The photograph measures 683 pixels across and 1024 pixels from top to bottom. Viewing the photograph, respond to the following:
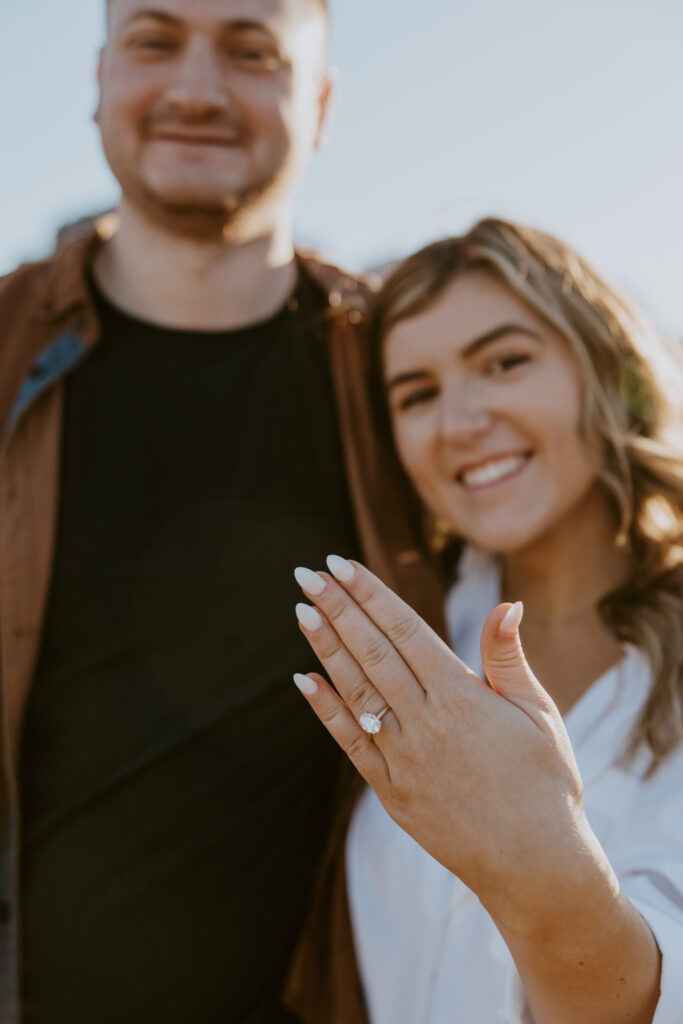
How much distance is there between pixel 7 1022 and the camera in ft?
6.61

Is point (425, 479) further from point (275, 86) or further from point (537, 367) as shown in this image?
point (275, 86)

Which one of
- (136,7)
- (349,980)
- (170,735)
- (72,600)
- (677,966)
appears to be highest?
(136,7)

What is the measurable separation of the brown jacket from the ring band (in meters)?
1.11

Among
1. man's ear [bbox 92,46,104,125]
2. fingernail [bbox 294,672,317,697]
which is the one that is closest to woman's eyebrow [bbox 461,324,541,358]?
fingernail [bbox 294,672,317,697]

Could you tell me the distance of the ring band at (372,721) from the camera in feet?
3.84

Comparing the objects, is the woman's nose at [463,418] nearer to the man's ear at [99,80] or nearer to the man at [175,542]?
the man at [175,542]

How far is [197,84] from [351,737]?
6.30ft

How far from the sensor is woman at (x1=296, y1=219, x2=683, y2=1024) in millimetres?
1125

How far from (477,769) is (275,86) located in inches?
82.1

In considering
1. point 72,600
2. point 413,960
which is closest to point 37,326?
point 72,600

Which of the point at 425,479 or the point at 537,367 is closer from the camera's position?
the point at 537,367

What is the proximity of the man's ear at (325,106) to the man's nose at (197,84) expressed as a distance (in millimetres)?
537

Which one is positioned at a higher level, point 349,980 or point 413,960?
point 413,960

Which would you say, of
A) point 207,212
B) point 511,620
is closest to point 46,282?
point 207,212
